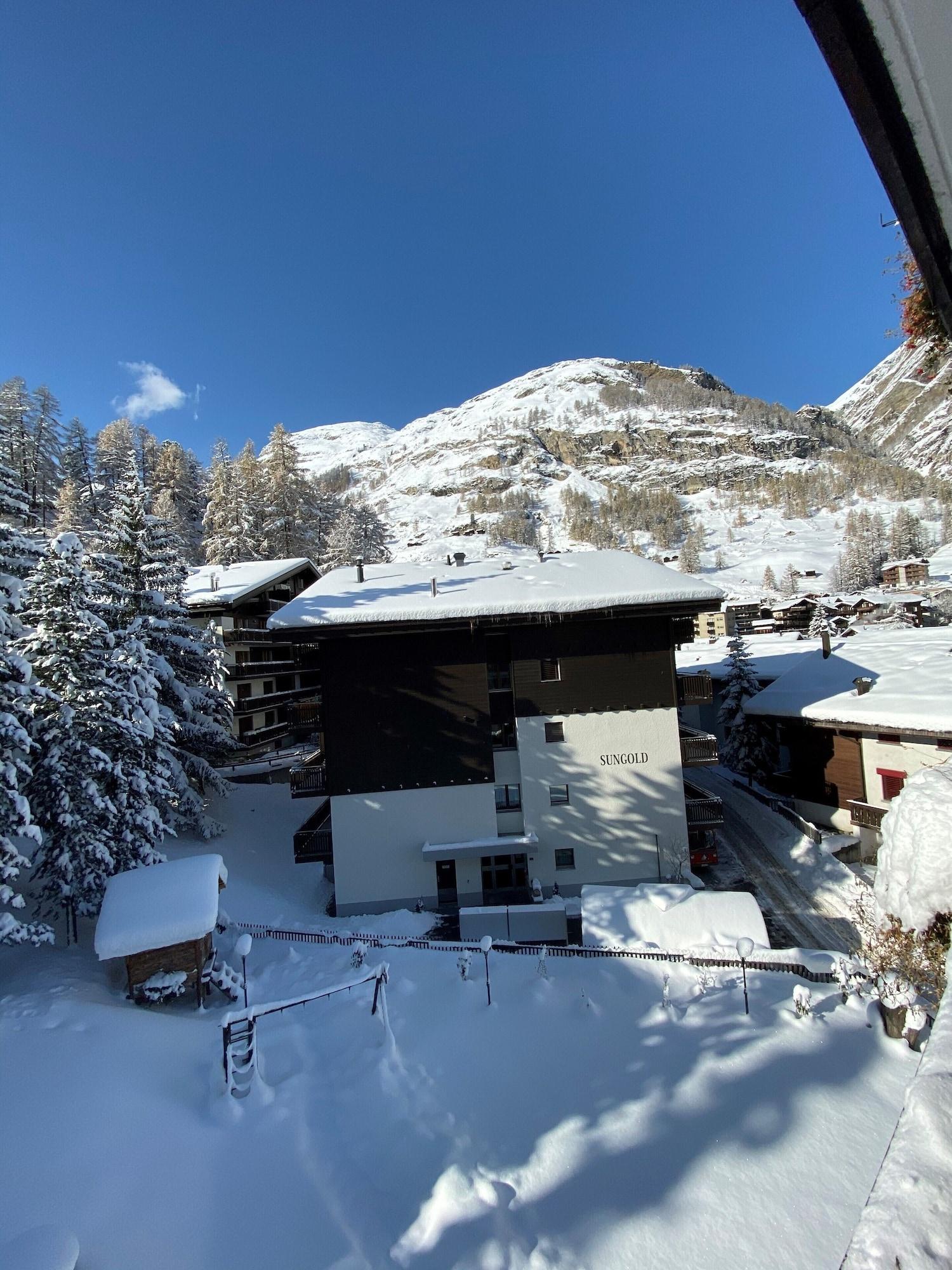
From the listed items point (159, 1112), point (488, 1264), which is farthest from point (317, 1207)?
point (159, 1112)

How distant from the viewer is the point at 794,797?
27766 mm

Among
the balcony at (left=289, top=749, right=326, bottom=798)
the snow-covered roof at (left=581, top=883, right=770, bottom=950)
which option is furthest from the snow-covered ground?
the balcony at (left=289, top=749, right=326, bottom=798)

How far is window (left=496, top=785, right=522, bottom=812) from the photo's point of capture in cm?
2077

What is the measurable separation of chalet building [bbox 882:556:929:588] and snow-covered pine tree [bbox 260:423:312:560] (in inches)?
3687

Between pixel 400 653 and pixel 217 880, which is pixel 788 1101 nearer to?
pixel 217 880

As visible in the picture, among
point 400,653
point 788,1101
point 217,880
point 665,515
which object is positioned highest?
point 665,515

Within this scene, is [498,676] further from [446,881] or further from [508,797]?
[446,881]

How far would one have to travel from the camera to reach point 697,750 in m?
21.5

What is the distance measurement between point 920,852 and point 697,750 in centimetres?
1559

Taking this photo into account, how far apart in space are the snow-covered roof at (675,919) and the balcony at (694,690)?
8.37m

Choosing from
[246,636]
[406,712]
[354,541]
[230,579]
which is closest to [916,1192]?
[406,712]

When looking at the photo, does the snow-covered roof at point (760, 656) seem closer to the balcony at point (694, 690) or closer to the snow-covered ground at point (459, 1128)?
the balcony at point (694, 690)

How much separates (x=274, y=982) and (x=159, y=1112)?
17.0 ft

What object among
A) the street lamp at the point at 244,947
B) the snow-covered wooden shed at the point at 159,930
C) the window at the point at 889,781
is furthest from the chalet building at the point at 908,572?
the snow-covered wooden shed at the point at 159,930
